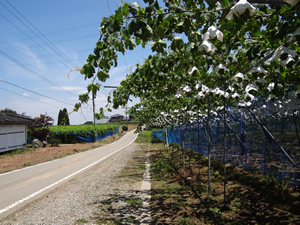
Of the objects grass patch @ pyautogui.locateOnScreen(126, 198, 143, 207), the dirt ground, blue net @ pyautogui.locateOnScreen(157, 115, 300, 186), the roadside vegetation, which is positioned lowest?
the dirt ground

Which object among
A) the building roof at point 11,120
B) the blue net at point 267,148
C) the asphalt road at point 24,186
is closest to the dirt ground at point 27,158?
the asphalt road at point 24,186

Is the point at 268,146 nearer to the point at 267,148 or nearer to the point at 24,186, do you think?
the point at 267,148

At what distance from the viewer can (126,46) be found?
291cm

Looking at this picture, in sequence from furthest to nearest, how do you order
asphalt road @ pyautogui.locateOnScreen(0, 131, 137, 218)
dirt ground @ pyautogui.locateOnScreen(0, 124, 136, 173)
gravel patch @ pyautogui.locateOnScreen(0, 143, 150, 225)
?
dirt ground @ pyautogui.locateOnScreen(0, 124, 136, 173) < asphalt road @ pyautogui.locateOnScreen(0, 131, 137, 218) < gravel patch @ pyautogui.locateOnScreen(0, 143, 150, 225)

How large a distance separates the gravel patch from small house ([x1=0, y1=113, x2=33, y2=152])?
16.4 m

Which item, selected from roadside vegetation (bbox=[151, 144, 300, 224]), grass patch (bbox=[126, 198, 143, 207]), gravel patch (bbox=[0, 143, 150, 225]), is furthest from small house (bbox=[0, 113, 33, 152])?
grass patch (bbox=[126, 198, 143, 207])

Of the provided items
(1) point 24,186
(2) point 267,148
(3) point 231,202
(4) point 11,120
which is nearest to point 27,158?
(4) point 11,120

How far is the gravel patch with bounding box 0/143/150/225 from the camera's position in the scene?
17.1ft

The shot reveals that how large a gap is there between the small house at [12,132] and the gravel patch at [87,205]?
1637 centimetres

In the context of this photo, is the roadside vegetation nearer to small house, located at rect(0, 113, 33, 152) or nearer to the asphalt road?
the asphalt road

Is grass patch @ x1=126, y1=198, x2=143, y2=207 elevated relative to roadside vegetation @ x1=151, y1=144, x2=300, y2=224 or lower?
lower

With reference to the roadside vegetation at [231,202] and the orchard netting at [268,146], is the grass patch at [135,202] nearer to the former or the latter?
the roadside vegetation at [231,202]

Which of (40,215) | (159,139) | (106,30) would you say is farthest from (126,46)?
A: (159,139)

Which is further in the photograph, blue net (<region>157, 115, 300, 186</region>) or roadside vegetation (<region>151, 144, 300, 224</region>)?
blue net (<region>157, 115, 300, 186</region>)
